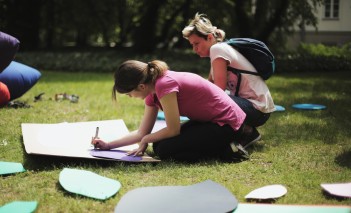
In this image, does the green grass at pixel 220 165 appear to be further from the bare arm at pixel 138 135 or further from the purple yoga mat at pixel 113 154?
the bare arm at pixel 138 135

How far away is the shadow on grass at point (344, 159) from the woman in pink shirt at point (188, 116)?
88cm

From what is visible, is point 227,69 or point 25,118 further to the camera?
point 25,118

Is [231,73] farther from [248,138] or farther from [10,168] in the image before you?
[10,168]

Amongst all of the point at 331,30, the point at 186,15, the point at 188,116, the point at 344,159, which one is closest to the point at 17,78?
the point at 188,116

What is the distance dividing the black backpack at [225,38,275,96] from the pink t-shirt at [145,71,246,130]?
544 mm

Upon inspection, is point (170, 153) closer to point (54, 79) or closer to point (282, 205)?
point (282, 205)

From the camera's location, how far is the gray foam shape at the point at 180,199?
2572 millimetres

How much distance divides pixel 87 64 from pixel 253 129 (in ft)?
33.3

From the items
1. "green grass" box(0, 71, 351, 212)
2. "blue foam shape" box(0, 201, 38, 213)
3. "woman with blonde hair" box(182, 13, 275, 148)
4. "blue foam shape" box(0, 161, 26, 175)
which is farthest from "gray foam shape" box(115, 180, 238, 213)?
→ "woman with blonde hair" box(182, 13, 275, 148)

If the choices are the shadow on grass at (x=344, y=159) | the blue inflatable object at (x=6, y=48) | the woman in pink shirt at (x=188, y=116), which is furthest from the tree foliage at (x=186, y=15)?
the shadow on grass at (x=344, y=159)

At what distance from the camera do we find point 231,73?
4238mm

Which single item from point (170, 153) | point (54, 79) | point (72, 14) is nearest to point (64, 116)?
point (170, 153)

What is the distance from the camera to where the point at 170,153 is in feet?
12.3

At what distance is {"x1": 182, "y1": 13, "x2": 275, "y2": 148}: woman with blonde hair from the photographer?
4066mm
